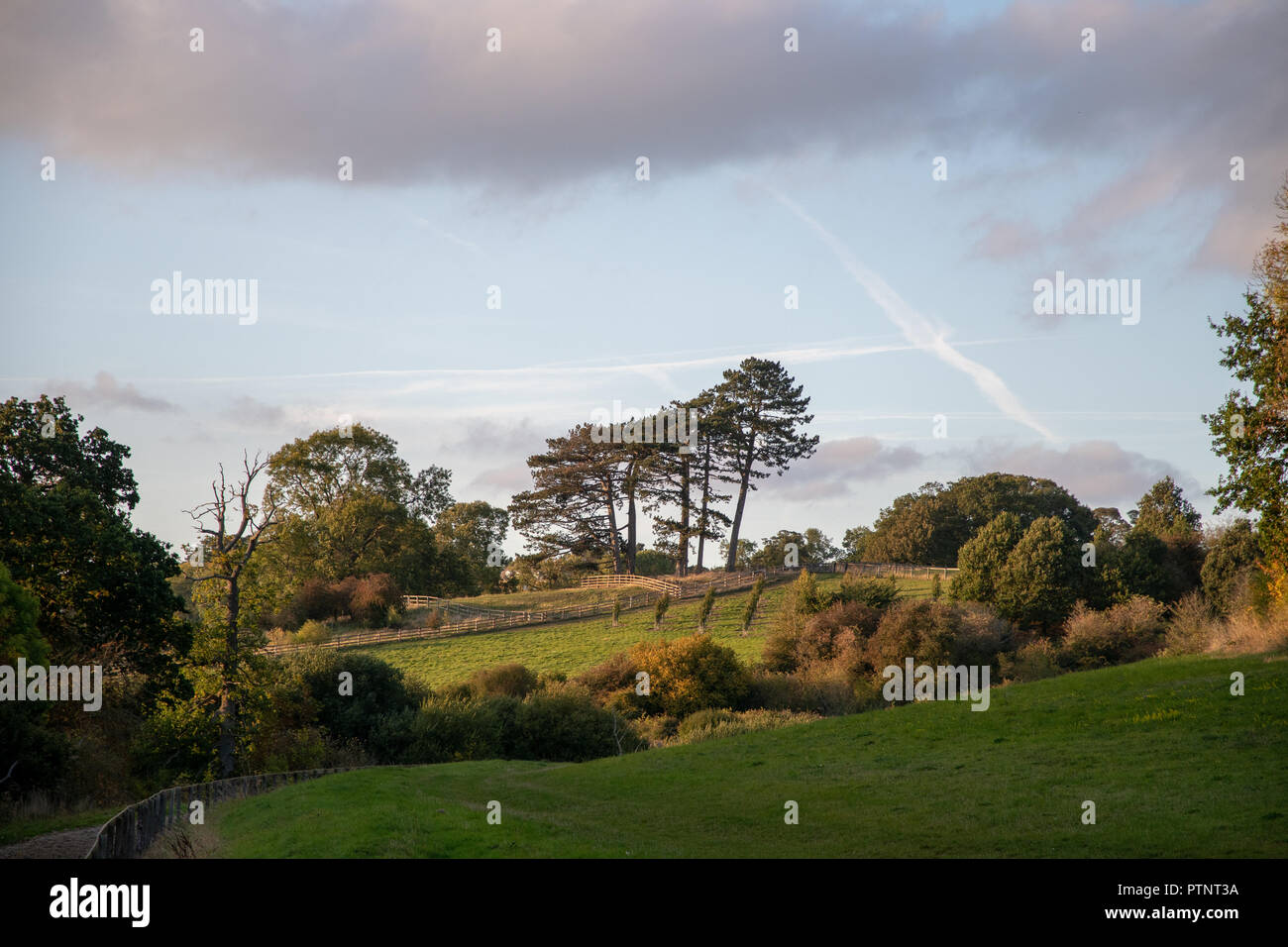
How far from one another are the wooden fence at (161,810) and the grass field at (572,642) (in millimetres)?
24370

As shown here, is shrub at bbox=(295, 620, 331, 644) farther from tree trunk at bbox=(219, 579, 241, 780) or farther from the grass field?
tree trunk at bbox=(219, 579, 241, 780)

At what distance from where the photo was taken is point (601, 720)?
39.5 m

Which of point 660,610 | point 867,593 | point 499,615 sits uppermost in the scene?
point 867,593

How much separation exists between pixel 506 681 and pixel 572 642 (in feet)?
47.9

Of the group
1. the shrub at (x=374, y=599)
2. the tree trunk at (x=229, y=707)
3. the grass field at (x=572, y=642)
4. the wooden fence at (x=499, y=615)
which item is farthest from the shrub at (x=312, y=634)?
the tree trunk at (x=229, y=707)

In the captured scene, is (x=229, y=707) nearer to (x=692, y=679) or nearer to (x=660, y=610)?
(x=692, y=679)

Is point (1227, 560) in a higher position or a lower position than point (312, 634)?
higher

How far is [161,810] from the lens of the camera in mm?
18594

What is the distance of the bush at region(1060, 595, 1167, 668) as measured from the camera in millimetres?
43188

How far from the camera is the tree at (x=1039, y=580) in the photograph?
51750 millimetres

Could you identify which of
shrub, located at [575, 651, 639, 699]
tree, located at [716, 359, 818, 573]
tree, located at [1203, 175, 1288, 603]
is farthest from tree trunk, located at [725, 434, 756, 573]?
tree, located at [1203, 175, 1288, 603]

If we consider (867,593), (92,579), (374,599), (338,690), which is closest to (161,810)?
(92,579)
